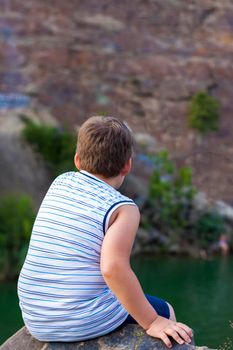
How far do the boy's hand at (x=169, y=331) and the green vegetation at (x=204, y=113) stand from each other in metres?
22.1

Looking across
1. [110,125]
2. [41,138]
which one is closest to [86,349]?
[110,125]

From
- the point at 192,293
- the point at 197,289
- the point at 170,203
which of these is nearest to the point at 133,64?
the point at 170,203

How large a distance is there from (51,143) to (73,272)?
1788 cm

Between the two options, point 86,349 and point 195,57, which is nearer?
point 86,349

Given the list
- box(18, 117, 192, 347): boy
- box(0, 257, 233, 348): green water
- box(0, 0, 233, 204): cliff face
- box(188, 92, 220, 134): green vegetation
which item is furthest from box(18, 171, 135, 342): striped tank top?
box(188, 92, 220, 134): green vegetation

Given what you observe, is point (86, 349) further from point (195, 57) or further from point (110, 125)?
point (195, 57)

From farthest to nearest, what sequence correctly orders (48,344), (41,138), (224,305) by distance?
(41,138) < (224,305) < (48,344)

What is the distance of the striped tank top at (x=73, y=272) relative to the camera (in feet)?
8.64

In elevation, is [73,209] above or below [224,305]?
above

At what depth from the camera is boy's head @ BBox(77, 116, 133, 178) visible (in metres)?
2.59

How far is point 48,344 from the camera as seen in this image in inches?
107

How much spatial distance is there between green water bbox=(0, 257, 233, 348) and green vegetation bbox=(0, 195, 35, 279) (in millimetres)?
744

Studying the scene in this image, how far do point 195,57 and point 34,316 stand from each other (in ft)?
82.4

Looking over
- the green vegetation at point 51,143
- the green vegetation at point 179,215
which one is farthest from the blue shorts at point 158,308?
the green vegetation at point 51,143
